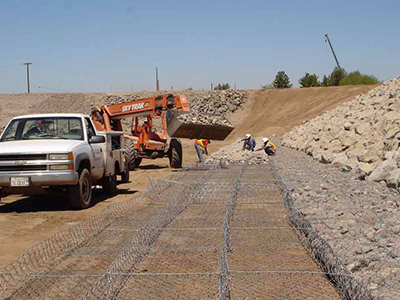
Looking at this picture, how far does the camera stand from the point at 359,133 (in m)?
18.4

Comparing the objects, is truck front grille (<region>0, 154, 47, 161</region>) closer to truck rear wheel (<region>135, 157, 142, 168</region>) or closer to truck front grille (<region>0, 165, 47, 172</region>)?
truck front grille (<region>0, 165, 47, 172</region>)

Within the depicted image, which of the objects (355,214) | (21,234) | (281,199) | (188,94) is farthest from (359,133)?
(188,94)

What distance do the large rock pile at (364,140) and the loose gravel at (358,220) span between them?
0.44 metres

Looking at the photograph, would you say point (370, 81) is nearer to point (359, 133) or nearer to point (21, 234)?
point (359, 133)

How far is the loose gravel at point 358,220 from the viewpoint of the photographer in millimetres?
5387

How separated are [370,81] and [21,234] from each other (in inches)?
2353

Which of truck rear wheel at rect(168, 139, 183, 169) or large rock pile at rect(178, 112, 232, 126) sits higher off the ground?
large rock pile at rect(178, 112, 232, 126)

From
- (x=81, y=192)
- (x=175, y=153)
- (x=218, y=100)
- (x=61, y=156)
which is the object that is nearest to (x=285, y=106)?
(x=218, y=100)

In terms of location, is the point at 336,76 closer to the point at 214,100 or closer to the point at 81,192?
the point at 214,100

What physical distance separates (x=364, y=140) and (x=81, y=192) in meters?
10.1

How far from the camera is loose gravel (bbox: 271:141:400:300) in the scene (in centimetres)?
539

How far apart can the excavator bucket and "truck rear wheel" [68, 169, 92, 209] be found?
852 centimetres

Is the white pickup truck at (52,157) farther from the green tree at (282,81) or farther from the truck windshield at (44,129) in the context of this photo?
the green tree at (282,81)

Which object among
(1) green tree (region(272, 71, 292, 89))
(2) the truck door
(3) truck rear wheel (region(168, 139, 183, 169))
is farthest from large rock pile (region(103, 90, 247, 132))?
(2) the truck door
